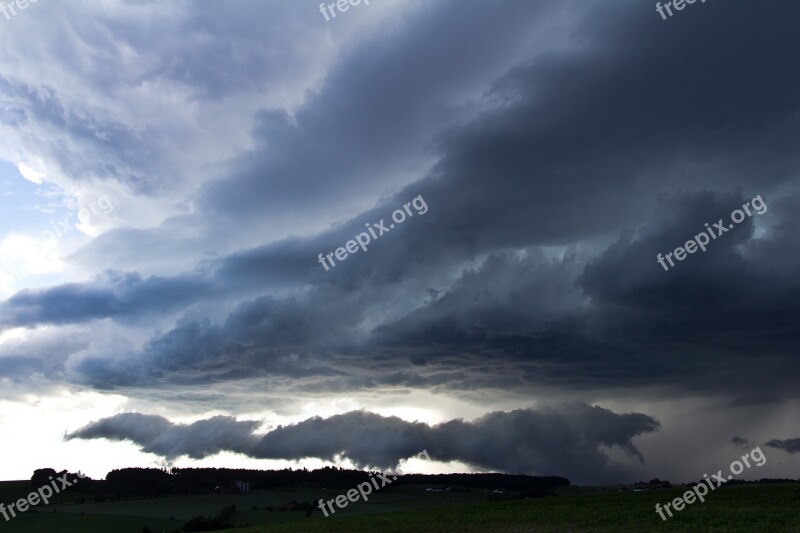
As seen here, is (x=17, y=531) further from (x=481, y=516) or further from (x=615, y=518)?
(x=615, y=518)

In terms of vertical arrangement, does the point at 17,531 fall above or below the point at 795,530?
above

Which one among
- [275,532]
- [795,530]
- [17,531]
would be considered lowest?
[795,530]

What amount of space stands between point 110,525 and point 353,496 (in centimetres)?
5724

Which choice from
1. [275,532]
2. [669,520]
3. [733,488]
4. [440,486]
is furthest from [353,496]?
[669,520]

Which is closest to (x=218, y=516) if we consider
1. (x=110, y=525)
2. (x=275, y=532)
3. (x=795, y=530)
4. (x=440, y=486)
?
(x=110, y=525)

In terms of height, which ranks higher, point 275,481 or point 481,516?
point 275,481

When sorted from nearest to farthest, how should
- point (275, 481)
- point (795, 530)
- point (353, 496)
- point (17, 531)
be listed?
point (795, 530) < point (17, 531) < point (353, 496) < point (275, 481)

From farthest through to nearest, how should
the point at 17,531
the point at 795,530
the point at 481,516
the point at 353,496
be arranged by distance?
1. the point at 353,496
2. the point at 17,531
3. the point at 481,516
4. the point at 795,530

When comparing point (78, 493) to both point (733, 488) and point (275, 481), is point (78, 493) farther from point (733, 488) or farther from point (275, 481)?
point (733, 488)

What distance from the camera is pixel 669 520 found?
5159 cm

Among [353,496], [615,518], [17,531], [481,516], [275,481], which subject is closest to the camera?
[615,518]

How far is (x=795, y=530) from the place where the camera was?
141 feet

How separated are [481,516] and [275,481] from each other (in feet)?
443

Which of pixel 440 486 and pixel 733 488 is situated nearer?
pixel 733 488
